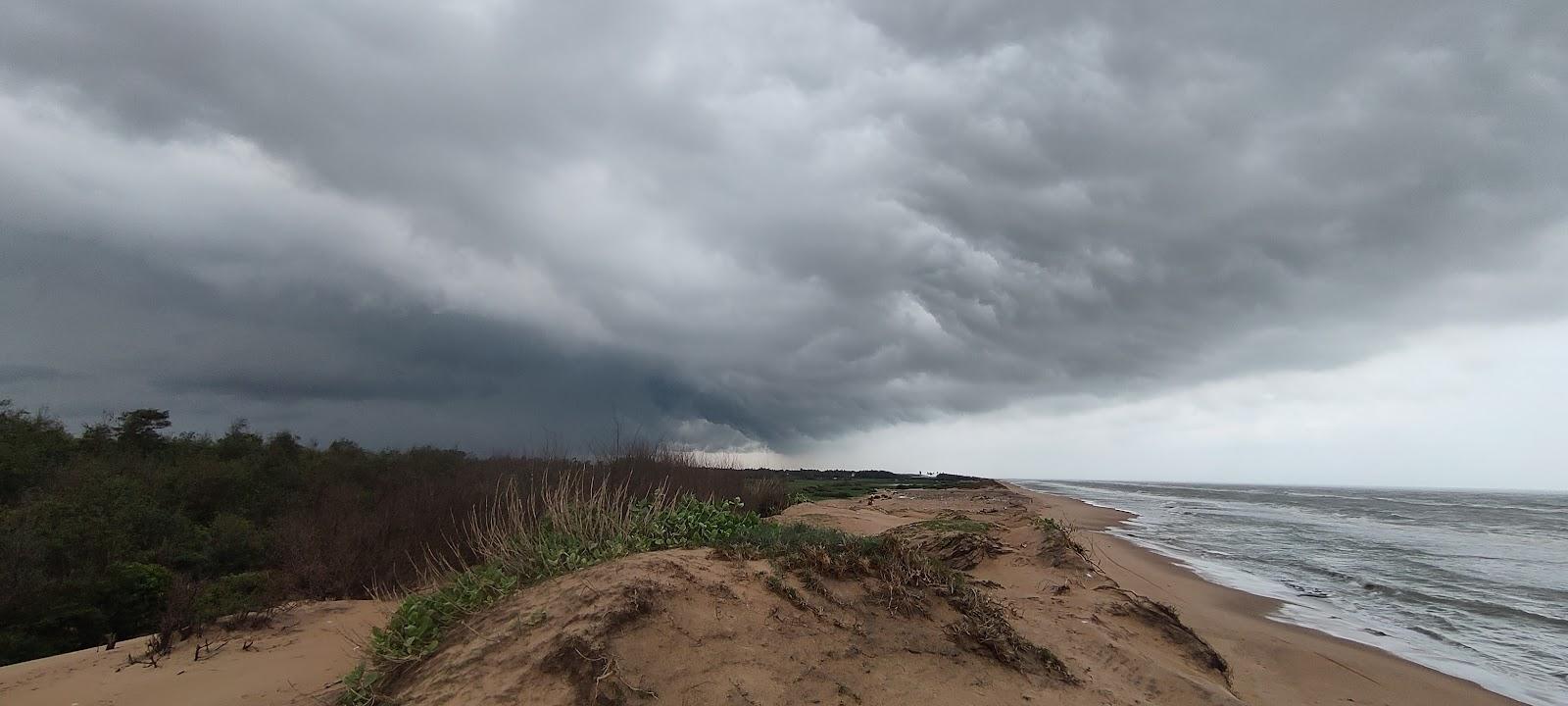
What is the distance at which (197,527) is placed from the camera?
1490 cm

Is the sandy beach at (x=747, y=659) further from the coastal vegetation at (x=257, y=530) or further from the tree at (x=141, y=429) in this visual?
the tree at (x=141, y=429)

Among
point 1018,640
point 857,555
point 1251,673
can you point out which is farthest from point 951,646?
point 1251,673

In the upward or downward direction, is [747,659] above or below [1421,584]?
above

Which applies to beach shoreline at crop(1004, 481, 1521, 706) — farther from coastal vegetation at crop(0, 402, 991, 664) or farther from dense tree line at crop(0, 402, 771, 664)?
dense tree line at crop(0, 402, 771, 664)

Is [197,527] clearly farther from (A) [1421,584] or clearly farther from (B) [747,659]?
(A) [1421,584]

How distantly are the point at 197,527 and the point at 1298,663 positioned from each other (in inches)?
774

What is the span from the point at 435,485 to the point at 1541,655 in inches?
752

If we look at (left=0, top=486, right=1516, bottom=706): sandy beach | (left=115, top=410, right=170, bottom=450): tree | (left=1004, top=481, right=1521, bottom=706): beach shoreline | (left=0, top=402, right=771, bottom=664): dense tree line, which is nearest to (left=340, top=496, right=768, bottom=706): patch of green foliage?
(left=0, top=486, right=1516, bottom=706): sandy beach

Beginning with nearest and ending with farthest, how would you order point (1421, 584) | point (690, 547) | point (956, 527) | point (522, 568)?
point (522, 568) < point (690, 547) < point (956, 527) < point (1421, 584)

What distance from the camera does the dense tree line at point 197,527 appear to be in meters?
9.94

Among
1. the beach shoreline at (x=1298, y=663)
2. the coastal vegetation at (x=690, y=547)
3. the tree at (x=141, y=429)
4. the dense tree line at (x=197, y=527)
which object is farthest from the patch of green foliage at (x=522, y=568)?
the tree at (x=141, y=429)

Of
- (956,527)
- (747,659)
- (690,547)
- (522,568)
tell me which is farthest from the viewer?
(956,527)

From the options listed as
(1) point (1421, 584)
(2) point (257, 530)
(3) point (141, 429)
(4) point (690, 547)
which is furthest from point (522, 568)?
(3) point (141, 429)

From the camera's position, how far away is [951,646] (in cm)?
559
